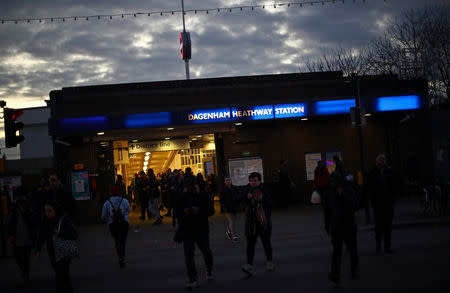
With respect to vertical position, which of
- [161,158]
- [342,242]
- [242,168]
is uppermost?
[161,158]

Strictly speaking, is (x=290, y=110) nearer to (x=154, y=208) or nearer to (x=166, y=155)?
(x=154, y=208)

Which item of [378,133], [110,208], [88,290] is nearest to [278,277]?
[88,290]

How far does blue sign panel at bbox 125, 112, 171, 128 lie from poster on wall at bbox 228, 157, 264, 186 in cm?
353

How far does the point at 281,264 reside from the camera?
31.7 ft

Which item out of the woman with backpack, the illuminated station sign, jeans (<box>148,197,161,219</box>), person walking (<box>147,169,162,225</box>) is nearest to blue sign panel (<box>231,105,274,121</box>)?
the illuminated station sign

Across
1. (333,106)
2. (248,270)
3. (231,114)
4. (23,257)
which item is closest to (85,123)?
(231,114)

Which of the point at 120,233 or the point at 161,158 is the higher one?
the point at 161,158

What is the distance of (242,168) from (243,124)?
172 centimetres

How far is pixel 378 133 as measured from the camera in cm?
2162

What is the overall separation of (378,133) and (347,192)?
46.8 ft

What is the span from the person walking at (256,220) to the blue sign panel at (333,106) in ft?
34.3

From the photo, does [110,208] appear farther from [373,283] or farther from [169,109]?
[169,109]

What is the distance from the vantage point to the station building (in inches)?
730

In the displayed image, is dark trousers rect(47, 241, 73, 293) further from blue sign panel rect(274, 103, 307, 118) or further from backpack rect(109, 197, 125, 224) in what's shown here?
blue sign panel rect(274, 103, 307, 118)
